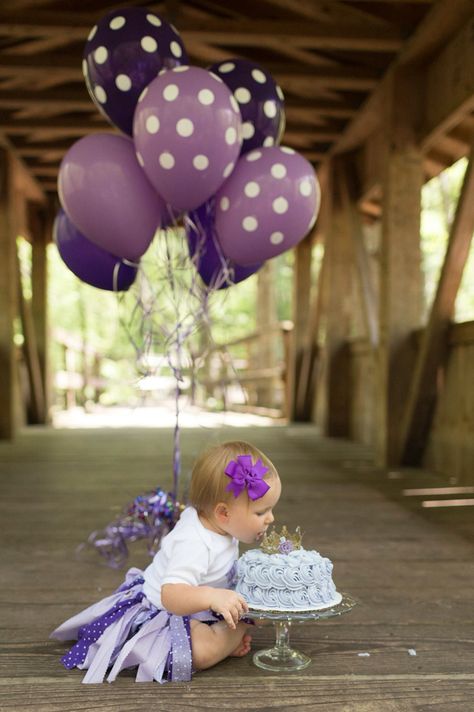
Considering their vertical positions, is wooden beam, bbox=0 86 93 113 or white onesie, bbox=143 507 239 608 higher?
wooden beam, bbox=0 86 93 113

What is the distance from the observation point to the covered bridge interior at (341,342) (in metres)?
1.82

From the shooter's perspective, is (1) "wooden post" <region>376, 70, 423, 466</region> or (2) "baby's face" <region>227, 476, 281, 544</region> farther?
(1) "wooden post" <region>376, 70, 423, 466</region>

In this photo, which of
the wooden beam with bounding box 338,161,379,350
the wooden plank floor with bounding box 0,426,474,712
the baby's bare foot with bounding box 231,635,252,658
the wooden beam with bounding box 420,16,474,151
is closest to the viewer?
the wooden plank floor with bounding box 0,426,474,712

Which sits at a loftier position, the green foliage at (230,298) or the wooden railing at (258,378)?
the green foliage at (230,298)

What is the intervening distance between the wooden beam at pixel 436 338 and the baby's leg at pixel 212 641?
9.62 ft

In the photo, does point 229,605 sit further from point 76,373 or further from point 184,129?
point 76,373

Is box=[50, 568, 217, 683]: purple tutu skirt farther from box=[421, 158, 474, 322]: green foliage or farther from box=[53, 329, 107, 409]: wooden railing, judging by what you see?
box=[421, 158, 474, 322]: green foliage

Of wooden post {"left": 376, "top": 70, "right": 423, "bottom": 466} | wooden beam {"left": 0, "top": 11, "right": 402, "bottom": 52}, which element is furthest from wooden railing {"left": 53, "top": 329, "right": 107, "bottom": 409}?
wooden post {"left": 376, "top": 70, "right": 423, "bottom": 466}

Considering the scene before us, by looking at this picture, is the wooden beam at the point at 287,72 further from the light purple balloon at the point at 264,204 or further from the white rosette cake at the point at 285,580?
the white rosette cake at the point at 285,580

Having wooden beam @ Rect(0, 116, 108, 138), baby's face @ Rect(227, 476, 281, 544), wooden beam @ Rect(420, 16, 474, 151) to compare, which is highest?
wooden beam @ Rect(0, 116, 108, 138)

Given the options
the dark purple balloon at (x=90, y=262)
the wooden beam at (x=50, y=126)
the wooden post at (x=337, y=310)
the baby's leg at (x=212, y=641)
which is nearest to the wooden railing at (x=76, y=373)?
the wooden beam at (x=50, y=126)

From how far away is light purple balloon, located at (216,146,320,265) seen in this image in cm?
247

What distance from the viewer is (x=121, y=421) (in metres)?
9.28

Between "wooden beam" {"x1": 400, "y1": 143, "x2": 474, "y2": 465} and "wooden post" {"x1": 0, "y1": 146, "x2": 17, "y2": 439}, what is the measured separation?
12.0 ft
